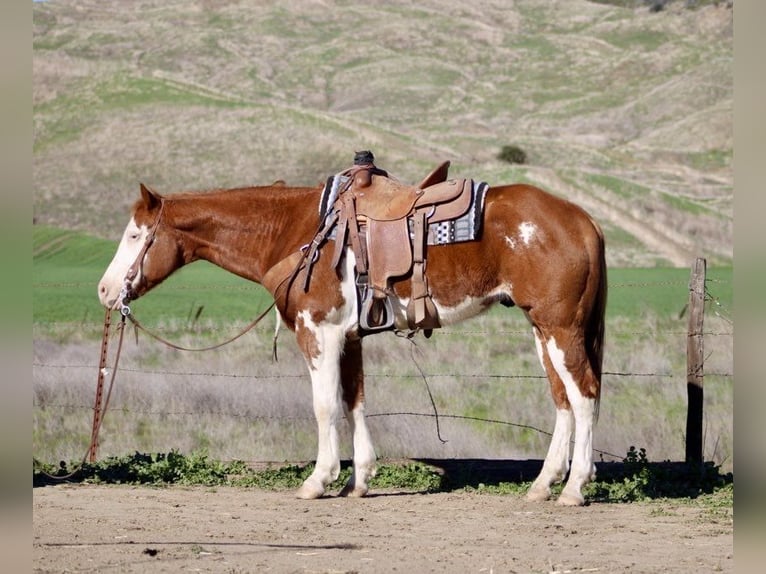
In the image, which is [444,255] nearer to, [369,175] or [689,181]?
[369,175]

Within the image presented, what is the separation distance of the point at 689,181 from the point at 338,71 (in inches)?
2845

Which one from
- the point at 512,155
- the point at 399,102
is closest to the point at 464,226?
the point at 512,155

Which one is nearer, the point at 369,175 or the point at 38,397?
the point at 369,175

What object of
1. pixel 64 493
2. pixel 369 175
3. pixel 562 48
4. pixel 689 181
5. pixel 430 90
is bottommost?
pixel 64 493

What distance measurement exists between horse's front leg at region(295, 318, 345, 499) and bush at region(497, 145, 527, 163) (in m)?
52.9

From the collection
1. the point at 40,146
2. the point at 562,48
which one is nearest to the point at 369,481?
the point at 40,146

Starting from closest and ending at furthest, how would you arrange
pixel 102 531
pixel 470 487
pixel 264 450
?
pixel 102 531
pixel 470 487
pixel 264 450

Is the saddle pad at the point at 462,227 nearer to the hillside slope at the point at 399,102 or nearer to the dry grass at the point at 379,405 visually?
the dry grass at the point at 379,405

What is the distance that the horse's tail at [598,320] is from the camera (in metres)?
7.58

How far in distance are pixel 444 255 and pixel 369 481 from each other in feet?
6.49

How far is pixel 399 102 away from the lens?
113688mm

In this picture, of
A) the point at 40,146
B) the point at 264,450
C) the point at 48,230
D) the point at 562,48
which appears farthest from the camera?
the point at 562,48

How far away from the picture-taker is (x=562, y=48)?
138m

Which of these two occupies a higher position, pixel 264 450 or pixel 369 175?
pixel 369 175
